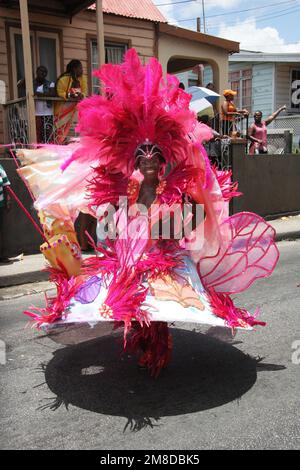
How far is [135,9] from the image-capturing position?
1105 cm

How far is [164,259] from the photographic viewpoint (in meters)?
3.06

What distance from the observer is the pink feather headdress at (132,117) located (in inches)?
121

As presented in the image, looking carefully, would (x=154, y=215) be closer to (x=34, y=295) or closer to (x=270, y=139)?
(x=34, y=295)

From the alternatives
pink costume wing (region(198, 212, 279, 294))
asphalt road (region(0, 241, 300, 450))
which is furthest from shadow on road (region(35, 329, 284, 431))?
pink costume wing (region(198, 212, 279, 294))

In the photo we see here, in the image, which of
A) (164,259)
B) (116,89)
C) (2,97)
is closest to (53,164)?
(116,89)

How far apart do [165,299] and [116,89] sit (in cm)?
135

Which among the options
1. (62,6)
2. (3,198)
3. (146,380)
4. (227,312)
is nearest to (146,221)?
(227,312)

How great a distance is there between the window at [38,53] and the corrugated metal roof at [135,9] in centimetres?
119

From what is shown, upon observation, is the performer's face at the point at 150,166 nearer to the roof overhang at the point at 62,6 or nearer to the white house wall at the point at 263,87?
the roof overhang at the point at 62,6

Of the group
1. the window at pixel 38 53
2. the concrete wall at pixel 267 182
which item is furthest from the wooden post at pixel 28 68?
the concrete wall at pixel 267 182

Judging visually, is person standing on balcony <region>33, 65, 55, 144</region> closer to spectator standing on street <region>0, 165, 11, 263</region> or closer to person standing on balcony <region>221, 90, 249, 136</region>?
spectator standing on street <region>0, 165, 11, 263</region>

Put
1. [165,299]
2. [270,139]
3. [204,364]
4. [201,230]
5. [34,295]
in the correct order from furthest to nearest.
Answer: [270,139] < [34,295] < [204,364] < [201,230] < [165,299]

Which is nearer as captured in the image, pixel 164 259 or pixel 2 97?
pixel 164 259

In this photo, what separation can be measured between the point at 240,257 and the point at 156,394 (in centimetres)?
109
